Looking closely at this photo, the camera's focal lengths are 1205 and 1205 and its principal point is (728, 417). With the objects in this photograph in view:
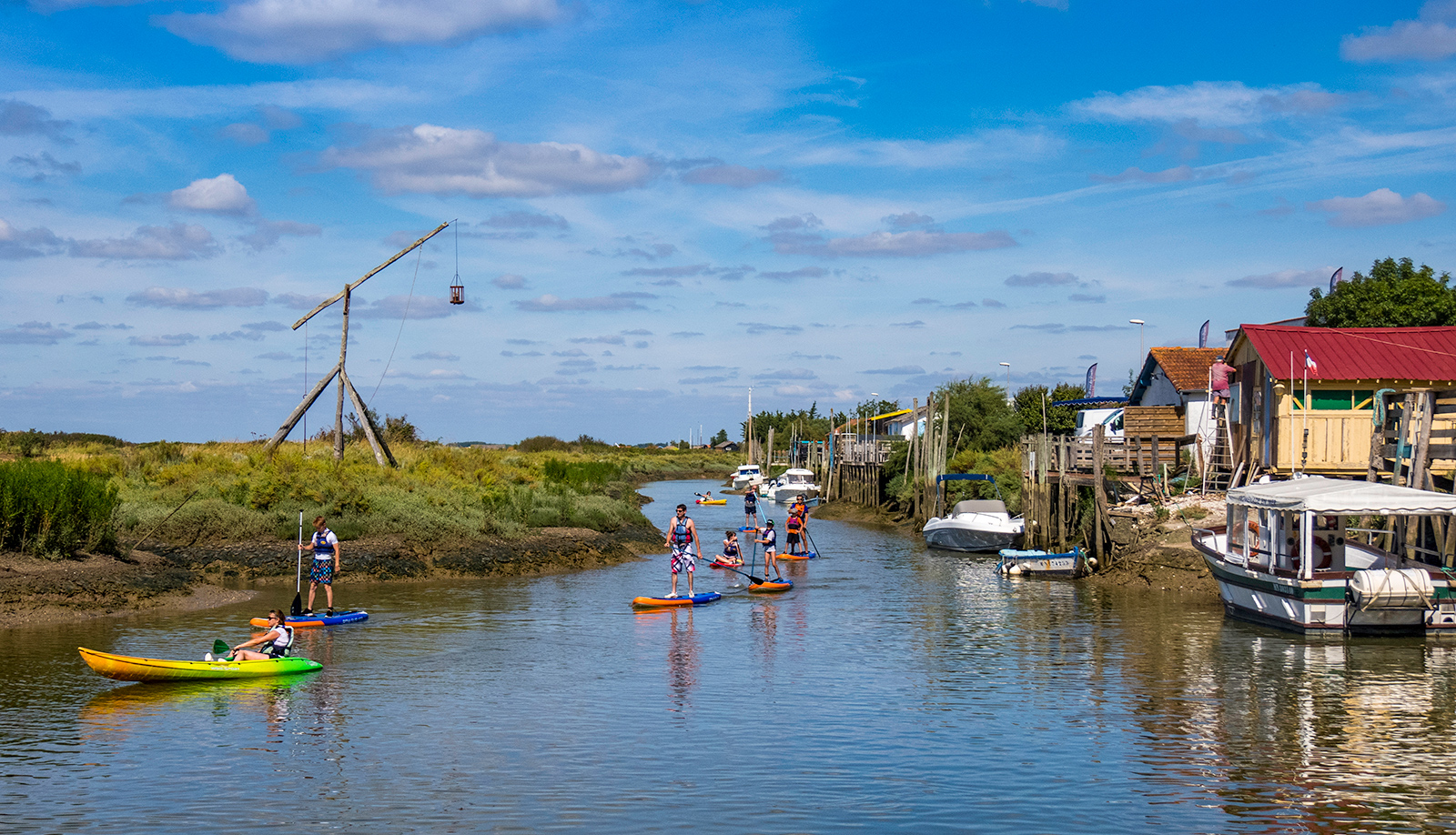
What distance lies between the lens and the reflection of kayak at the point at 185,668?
1548 centimetres

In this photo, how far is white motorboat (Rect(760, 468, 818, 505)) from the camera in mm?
74062

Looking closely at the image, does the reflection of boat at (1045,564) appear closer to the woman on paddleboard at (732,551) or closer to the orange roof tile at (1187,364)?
the woman on paddleboard at (732,551)

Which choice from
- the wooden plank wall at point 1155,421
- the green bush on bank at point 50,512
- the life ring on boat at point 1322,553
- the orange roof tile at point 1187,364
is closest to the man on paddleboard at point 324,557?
the green bush on bank at point 50,512

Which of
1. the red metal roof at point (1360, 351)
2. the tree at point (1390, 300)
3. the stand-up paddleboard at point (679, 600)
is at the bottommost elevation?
the stand-up paddleboard at point (679, 600)

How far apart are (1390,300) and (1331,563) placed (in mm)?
29076

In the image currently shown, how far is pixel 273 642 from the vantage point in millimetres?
17156

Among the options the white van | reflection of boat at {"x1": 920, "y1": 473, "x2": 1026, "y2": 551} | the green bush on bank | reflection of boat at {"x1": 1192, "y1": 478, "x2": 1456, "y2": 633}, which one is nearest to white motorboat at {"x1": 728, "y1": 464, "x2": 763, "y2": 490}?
the white van

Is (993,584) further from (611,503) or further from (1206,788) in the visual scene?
(1206,788)

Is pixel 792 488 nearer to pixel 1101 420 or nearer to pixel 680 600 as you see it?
pixel 1101 420

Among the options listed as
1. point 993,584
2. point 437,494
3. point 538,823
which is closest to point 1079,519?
point 993,584

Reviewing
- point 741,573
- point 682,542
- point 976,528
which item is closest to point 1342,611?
point 682,542

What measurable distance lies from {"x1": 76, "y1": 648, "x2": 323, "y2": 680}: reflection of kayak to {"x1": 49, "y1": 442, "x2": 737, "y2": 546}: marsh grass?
1382 centimetres

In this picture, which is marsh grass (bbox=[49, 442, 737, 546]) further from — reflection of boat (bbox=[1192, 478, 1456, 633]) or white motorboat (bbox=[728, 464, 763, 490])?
white motorboat (bbox=[728, 464, 763, 490])

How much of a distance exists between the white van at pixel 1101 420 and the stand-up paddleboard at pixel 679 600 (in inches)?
1093
